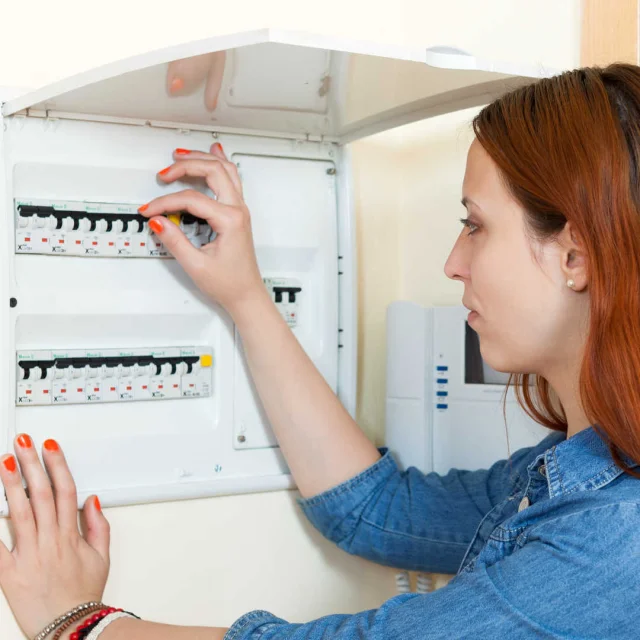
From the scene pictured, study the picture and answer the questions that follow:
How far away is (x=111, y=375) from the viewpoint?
1.20 meters

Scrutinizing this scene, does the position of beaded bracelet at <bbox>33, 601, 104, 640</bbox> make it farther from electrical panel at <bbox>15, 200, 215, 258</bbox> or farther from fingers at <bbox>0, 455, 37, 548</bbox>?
electrical panel at <bbox>15, 200, 215, 258</bbox>

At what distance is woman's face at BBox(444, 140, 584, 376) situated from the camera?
0.92m

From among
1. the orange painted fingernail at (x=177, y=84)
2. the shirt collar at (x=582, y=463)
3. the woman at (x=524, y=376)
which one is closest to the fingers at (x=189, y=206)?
the woman at (x=524, y=376)

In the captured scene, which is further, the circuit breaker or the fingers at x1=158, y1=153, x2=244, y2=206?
the circuit breaker

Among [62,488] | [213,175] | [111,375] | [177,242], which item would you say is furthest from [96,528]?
[213,175]

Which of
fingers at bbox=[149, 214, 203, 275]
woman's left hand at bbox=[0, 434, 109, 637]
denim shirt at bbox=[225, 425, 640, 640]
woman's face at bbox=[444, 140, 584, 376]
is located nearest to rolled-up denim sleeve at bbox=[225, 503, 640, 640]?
denim shirt at bbox=[225, 425, 640, 640]

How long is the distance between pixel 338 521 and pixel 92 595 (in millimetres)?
364

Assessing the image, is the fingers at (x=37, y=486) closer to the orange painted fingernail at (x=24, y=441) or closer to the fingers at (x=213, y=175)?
the orange painted fingernail at (x=24, y=441)

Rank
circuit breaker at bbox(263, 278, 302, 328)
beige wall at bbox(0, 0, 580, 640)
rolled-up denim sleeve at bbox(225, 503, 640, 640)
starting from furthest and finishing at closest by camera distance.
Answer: circuit breaker at bbox(263, 278, 302, 328) < beige wall at bbox(0, 0, 580, 640) < rolled-up denim sleeve at bbox(225, 503, 640, 640)

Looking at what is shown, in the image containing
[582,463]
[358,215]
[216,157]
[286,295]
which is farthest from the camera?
[358,215]

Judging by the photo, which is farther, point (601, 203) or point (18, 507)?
point (18, 507)

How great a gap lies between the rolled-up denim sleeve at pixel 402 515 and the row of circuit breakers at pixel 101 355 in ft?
0.84

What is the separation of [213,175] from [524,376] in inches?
20.1

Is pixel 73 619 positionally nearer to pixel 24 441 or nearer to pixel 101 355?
pixel 24 441
